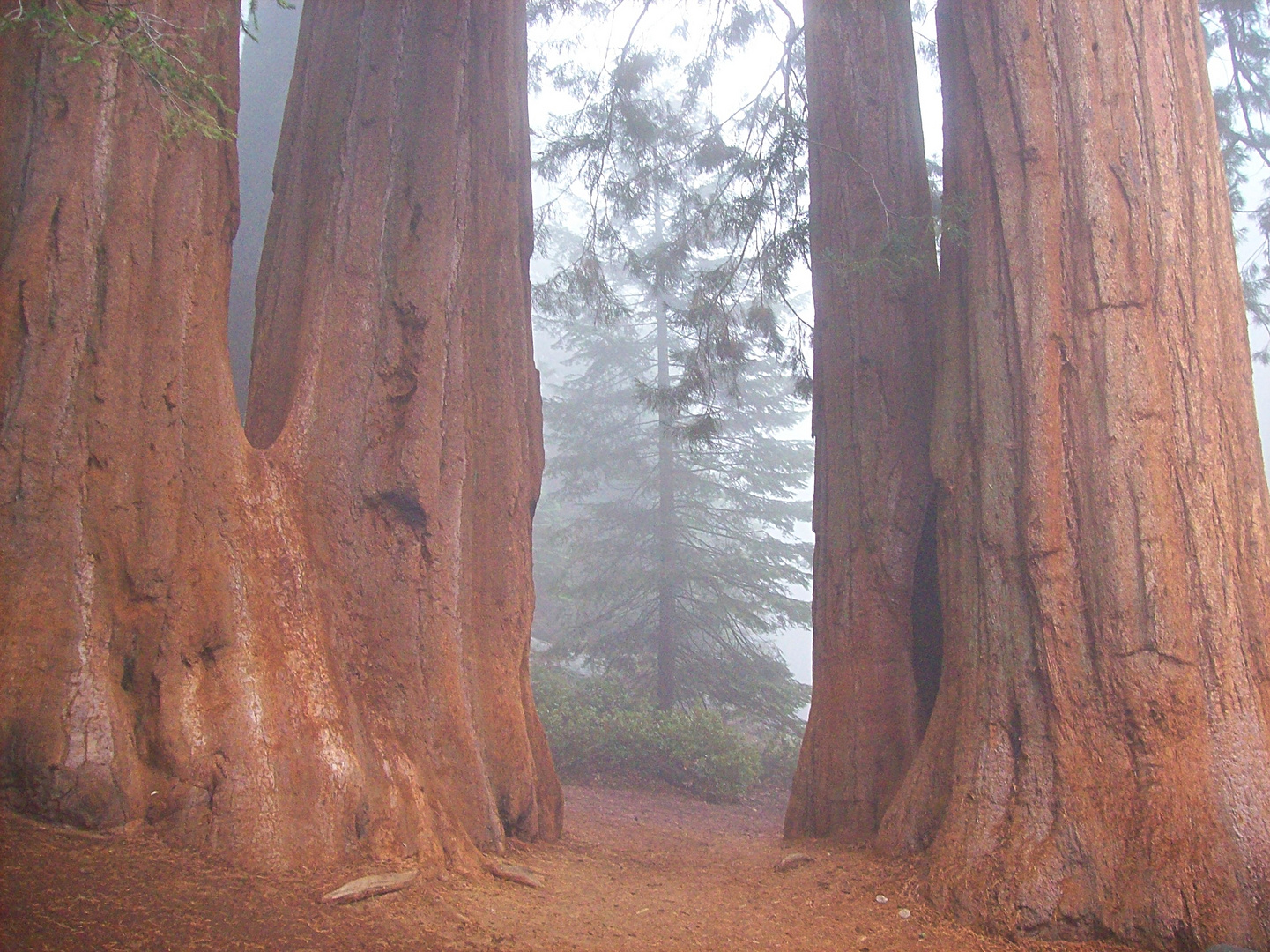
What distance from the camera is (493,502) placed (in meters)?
5.69

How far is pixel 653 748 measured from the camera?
1098 centimetres

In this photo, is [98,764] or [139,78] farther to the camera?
[139,78]

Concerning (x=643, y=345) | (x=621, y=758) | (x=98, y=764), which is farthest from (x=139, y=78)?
(x=643, y=345)

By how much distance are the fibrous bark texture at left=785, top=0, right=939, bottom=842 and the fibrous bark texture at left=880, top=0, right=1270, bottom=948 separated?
86 centimetres

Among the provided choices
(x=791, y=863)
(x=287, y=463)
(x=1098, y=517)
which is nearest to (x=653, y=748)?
(x=791, y=863)

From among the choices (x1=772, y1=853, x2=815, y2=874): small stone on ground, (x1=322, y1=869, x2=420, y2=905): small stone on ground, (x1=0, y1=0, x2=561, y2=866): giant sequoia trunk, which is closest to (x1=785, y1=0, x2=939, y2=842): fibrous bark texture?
(x1=772, y1=853, x2=815, y2=874): small stone on ground

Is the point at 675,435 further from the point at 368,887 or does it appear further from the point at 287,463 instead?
the point at 368,887

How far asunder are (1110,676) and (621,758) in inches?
307

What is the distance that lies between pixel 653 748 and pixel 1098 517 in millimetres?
7805

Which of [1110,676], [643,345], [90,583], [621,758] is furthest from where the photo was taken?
[643,345]

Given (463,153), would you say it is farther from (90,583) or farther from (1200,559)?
(1200,559)

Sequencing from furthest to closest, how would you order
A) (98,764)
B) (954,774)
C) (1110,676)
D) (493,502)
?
(493,502) < (954,774) < (1110,676) < (98,764)

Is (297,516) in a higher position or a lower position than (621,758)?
higher

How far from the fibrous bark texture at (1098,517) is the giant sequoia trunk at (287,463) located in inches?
107
